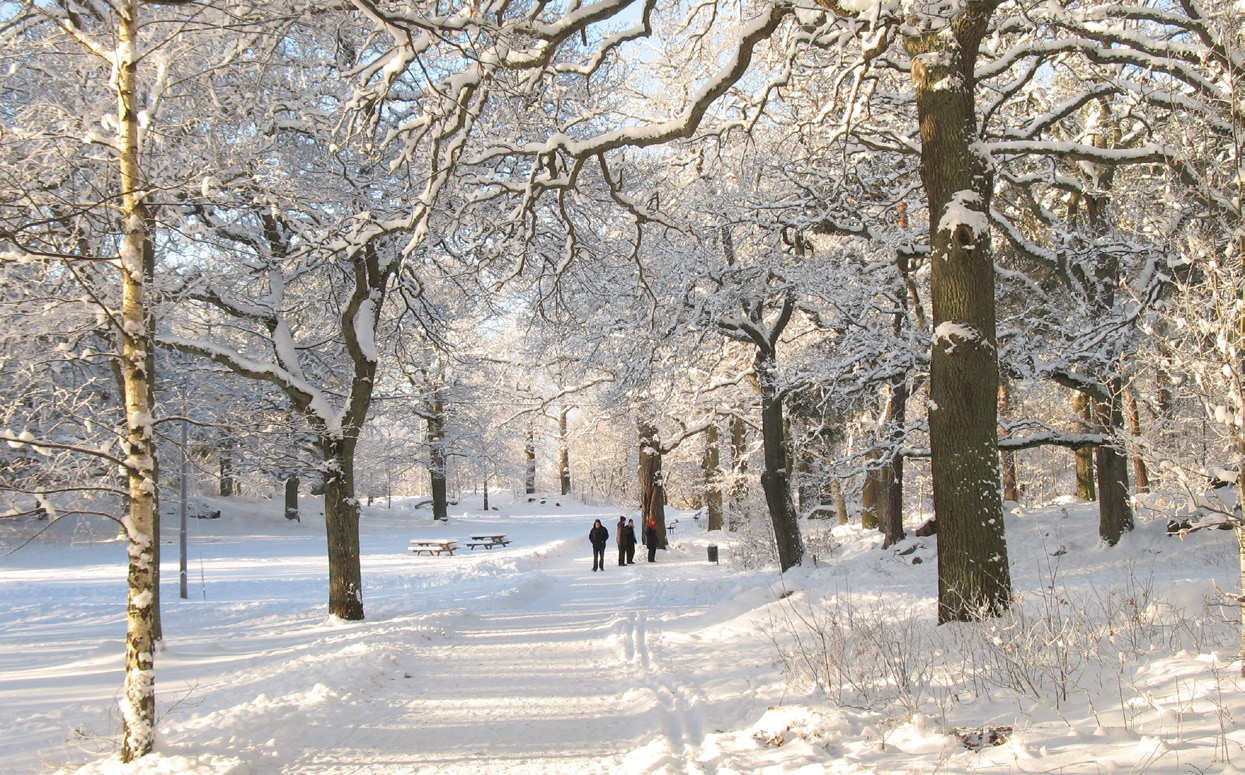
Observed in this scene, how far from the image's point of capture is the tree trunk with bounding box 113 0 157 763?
462 cm

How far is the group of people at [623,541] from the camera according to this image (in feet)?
63.4

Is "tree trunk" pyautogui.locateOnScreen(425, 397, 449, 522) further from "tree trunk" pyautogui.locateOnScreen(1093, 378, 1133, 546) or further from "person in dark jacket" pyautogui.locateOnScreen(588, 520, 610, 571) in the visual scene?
"tree trunk" pyautogui.locateOnScreen(1093, 378, 1133, 546)

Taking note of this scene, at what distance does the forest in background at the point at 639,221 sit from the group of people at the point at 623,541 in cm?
405

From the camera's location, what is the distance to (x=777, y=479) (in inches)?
537

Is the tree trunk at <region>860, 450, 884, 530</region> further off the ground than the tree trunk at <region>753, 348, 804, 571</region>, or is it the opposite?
the tree trunk at <region>753, 348, 804, 571</region>

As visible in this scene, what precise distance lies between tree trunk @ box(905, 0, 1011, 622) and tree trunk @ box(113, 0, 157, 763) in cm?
615

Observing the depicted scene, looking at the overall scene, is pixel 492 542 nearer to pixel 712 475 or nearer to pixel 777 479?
pixel 712 475

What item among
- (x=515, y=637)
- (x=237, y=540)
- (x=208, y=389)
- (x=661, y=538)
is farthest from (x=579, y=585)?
(x=237, y=540)

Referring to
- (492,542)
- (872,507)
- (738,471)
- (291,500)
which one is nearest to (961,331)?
(872,507)

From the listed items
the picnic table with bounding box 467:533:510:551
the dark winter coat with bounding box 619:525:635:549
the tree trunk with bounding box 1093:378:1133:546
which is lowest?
the picnic table with bounding box 467:533:510:551

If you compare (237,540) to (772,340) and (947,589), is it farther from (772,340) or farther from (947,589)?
(947,589)

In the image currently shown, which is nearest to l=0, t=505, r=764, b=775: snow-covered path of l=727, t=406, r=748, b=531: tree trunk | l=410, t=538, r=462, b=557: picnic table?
l=727, t=406, r=748, b=531: tree trunk

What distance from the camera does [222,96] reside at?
8.70 m

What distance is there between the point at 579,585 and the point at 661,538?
7.85 meters
